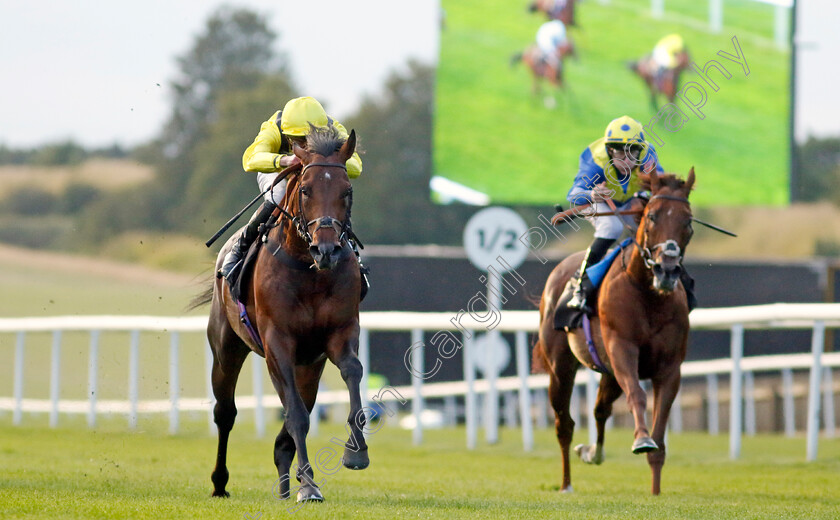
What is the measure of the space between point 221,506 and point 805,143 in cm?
3969

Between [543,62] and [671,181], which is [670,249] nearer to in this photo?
[671,181]

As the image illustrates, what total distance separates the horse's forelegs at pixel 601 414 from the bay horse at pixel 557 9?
415 inches

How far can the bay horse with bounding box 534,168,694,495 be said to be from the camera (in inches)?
268

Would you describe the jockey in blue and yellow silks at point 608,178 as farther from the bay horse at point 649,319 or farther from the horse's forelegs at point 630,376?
the horse's forelegs at point 630,376

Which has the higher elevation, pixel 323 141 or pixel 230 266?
pixel 323 141

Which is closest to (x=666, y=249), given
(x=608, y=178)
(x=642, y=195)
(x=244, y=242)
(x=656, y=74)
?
(x=642, y=195)

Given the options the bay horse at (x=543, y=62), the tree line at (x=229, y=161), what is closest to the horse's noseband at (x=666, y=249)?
the bay horse at (x=543, y=62)

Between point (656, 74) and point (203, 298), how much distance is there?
11.4 m

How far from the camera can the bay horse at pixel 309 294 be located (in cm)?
579

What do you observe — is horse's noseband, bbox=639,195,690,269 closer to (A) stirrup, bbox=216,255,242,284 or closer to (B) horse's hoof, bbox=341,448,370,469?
(B) horse's hoof, bbox=341,448,370,469

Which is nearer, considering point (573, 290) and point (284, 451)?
point (284, 451)

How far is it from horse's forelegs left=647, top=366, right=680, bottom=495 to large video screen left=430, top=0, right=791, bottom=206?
10.3m

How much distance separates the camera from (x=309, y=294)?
6.14 meters

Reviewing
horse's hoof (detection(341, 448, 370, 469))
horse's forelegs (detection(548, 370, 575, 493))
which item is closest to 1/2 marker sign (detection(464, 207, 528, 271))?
horse's forelegs (detection(548, 370, 575, 493))
